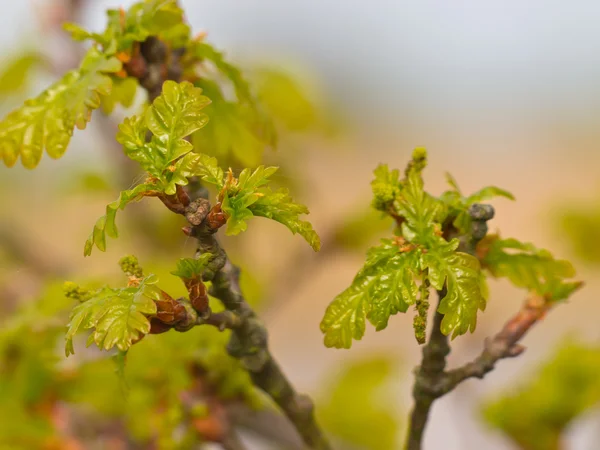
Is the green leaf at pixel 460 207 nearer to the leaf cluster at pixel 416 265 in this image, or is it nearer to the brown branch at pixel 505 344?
the leaf cluster at pixel 416 265

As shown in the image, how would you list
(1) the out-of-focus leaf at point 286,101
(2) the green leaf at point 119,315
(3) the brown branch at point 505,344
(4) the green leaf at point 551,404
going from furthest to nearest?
(1) the out-of-focus leaf at point 286,101, (4) the green leaf at point 551,404, (3) the brown branch at point 505,344, (2) the green leaf at point 119,315

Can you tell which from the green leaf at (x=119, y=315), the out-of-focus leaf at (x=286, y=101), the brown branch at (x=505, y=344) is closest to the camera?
the green leaf at (x=119, y=315)

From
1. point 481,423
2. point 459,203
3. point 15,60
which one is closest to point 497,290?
point 481,423

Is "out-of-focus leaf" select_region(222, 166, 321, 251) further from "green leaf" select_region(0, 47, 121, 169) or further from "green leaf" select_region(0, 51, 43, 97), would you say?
"green leaf" select_region(0, 51, 43, 97)

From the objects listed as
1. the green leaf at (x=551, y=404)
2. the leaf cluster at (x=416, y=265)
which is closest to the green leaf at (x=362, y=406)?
the green leaf at (x=551, y=404)

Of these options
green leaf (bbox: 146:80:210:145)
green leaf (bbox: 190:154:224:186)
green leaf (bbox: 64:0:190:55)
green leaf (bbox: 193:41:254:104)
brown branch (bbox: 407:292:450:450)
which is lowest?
brown branch (bbox: 407:292:450:450)

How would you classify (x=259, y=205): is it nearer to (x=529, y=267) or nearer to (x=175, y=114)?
(x=175, y=114)

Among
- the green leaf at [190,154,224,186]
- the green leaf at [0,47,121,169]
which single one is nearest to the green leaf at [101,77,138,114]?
the green leaf at [0,47,121,169]
